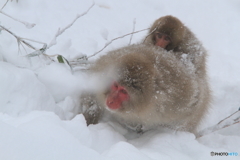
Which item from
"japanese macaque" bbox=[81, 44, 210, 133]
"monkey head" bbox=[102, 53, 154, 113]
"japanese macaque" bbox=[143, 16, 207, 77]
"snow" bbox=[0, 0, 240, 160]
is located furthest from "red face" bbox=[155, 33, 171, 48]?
"monkey head" bbox=[102, 53, 154, 113]

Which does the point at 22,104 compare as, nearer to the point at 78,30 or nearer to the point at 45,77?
the point at 45,77

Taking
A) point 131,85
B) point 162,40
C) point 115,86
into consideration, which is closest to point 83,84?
point 115,86

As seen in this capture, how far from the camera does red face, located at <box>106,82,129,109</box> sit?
2105mm

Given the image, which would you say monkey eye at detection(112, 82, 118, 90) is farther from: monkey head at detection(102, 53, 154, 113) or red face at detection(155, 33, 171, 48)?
red face at detection(155, 33, 171, 48)

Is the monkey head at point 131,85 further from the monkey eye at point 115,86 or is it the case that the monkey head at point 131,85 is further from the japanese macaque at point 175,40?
the japanese macaque at point 175,40

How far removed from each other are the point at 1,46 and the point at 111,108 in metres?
1.12

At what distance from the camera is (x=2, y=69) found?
2.03 metres

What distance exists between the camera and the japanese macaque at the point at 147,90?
203 centimetres

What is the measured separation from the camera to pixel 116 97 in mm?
2119

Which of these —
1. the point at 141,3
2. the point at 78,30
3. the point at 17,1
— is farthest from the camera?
the point at 141,3

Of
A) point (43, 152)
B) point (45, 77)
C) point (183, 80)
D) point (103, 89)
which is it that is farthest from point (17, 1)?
point (43, 152)

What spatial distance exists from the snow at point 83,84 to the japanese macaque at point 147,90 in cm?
17

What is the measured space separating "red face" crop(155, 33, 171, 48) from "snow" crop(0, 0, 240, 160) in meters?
0.79

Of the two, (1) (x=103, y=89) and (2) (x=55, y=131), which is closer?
(2) (x=55, y=131)
